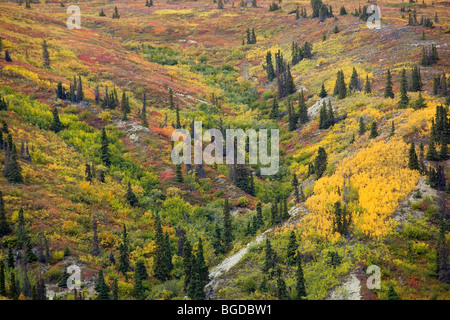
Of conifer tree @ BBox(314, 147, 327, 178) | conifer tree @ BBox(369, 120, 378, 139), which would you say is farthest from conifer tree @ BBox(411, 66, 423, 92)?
conifer tree @ BBox(314, 147, 327, 178)

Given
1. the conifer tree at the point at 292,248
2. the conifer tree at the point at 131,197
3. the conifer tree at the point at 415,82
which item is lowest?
the conifer tree at the point at 131,197

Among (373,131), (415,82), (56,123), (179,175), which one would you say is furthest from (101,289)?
(415,82)

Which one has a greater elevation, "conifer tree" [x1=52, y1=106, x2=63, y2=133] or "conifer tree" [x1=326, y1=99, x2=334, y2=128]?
"conifer tree" [x1=52, y1=106, x2=63, y2=133]

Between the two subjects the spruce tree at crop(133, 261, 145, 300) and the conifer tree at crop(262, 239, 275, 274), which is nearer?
the conifer tree at crop(262, 239, 275, 274)

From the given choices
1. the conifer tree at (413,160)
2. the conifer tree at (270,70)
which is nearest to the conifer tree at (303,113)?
the conifer tree at (270,70)

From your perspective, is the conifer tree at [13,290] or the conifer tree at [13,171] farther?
the conifer tree at [13,171]

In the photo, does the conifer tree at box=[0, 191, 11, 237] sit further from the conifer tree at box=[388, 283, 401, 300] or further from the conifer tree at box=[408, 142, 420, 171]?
the conifer tree at box=[408, 142, 420, 171]

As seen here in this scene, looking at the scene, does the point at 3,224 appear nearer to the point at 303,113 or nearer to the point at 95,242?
the point at 95,242

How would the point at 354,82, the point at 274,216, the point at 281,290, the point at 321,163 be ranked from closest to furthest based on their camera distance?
the point at 281,290
the point at 274,216
the point at 321,163
the point at 354,82

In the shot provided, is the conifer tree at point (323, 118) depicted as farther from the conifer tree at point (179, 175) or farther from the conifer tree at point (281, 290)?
the conifer tree at point (281, 290)

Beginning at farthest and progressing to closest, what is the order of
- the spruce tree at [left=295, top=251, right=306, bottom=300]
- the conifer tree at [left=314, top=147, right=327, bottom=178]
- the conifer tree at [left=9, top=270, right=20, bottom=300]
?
the conifer tree at [left=314, top=147, right=327, bottom=178]
the spruce tree at [left=295, top=251, right=306, bottom=300]
the conifer tree at [left=9, top=270, right=20, bottom=300]

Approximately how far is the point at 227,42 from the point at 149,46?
58.7 feet

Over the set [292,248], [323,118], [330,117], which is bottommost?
[292,248]

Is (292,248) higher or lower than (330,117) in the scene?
lower
